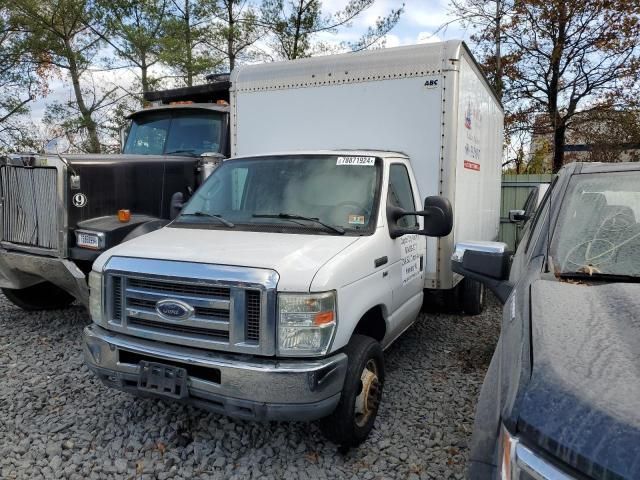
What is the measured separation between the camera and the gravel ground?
10.4 ft

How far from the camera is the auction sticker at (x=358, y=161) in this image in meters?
4.05

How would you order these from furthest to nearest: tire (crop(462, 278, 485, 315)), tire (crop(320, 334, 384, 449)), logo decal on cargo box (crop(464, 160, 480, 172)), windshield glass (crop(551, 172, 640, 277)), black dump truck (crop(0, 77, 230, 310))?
tire (crop(462, 278, 485, 315)) < logo decal on cargo box (crop(464, 160, 480, 172)) < black dump truck (crop(0, 77, 230, 310)) < tire (crop(320, 334, 384, 449)) < windshield glass (crop(551, 172, 640, 277))

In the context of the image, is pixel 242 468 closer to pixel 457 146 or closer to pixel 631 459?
pixel 631 459

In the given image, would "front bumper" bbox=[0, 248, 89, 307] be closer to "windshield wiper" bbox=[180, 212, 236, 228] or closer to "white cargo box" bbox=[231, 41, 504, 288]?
"windshield wiper" bbox=[180, 212, 236, 228]

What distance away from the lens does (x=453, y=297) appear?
627 centimetres

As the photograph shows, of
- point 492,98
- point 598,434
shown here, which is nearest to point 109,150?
point 492,98

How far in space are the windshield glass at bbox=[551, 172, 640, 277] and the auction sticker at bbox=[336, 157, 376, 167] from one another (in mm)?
1546

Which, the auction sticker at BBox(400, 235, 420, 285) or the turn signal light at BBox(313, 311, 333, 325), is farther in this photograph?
the auction sticker at BBox(400, 235, 420, 285)

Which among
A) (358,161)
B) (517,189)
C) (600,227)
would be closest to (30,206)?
(358,161)

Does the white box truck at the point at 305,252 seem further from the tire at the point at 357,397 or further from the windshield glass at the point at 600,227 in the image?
the windshield glass at the point at 600,227

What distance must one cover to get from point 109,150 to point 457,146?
17046 mm

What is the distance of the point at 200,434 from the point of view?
3.57 meters

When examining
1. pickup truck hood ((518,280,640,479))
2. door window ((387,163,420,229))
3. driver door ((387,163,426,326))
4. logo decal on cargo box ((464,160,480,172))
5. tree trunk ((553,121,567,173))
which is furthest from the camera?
tree trunk ((553,121,567,173))

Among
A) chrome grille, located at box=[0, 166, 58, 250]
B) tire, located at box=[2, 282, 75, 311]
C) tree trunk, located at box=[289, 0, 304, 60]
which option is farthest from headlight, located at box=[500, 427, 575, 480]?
tree trunk, located at box=[289, 0, 304, 60]
